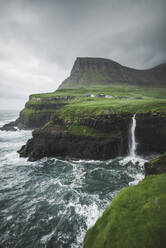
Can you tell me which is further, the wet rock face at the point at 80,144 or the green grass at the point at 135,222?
the wet rock face at the point at 80,144

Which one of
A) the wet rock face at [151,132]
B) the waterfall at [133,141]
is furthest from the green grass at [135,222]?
the wet rock face at [151,132]

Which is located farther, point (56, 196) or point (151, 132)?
point (151, 132)

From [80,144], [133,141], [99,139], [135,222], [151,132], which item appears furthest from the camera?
[133,141]

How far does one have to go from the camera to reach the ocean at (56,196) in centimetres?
1256

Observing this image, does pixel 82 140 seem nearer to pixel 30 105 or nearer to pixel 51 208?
pixel 51 208

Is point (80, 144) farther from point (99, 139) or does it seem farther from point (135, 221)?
point (135, 221)

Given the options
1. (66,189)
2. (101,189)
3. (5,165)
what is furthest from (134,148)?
(5,165)

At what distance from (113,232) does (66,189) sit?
46.9 feet

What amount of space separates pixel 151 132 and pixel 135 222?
102 feet

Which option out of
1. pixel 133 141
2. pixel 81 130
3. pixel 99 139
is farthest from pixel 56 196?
pixel 133 141

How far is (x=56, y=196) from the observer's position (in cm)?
1866

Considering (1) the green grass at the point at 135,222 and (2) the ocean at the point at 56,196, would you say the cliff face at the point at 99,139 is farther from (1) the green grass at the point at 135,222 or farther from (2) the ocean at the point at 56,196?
(1) the green grass at the point at 135,222

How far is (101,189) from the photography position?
1959 cm

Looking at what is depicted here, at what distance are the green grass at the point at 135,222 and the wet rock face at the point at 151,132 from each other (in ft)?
83.6
